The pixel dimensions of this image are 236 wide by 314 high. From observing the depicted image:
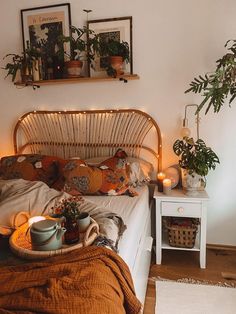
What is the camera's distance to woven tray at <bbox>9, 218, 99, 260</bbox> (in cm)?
108

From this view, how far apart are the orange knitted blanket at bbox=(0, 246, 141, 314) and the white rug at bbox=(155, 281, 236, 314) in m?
0.91

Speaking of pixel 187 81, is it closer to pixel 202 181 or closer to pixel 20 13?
pixel 202 181

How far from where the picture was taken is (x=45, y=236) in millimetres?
1096

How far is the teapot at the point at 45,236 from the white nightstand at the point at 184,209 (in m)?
1.20

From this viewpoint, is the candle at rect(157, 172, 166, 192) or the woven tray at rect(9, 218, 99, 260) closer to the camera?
the woven tray at rect(9, 218, 99, 260)

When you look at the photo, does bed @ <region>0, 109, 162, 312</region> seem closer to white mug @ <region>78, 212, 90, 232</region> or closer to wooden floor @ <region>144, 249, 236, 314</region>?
wooden floor @ <region>144, 249, 236, 314</region>

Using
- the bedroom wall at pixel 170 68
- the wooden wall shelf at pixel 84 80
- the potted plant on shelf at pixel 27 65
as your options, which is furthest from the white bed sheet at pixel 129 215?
the potted plant on shelf at pixel 27 65

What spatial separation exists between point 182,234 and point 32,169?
1.41 m

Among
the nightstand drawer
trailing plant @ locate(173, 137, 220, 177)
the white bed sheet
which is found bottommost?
the nightstand drawer

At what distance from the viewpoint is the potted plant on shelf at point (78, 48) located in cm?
231

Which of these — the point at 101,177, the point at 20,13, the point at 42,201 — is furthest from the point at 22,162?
the point at 20,13

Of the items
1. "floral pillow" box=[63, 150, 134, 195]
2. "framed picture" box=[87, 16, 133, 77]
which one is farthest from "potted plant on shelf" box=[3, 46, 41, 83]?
"floral pillow" box=[63, 150, 134, 195]

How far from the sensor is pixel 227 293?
191 cm

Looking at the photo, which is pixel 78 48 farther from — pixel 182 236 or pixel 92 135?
pixel 182 236
